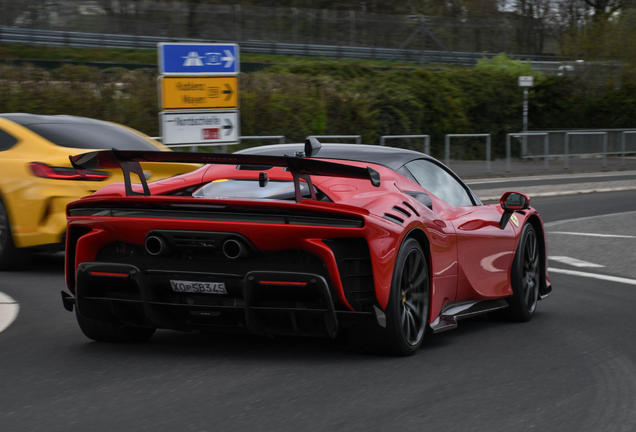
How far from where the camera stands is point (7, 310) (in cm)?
693

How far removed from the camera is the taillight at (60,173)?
8594 millimetres

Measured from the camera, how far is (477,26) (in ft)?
160

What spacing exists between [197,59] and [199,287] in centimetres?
1240

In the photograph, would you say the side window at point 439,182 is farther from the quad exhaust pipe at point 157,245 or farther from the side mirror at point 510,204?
the quad exhaust pipe at point 157,245

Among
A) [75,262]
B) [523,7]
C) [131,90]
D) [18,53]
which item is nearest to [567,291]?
[75,262]

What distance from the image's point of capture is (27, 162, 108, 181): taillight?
859cm

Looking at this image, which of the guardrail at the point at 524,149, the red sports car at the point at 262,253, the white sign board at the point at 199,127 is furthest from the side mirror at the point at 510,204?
the guardrail at the point at 524,149

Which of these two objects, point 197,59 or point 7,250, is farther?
point 197,59

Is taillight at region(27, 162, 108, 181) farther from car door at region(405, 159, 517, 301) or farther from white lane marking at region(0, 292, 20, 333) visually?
car door at region(405, 159, 517, 301)

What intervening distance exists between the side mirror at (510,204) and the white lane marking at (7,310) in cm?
336

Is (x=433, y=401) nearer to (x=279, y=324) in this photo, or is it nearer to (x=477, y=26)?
(x=279, y=324)

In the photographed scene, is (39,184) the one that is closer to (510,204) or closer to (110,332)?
(110,332)

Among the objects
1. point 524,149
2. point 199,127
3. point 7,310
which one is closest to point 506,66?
point 524,149

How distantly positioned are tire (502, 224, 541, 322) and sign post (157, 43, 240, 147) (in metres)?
9.99
